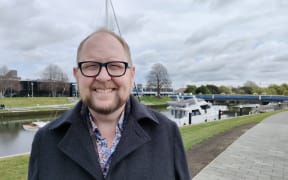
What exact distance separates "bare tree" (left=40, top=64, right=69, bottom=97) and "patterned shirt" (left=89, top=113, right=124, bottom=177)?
5520 centimetres

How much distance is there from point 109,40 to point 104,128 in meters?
0.56

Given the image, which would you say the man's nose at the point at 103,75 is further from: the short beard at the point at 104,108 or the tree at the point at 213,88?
the tree at the point at 213,88

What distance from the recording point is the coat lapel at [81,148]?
52.8 inches

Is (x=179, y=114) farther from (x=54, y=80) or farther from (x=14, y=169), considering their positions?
(x=54, y=80)

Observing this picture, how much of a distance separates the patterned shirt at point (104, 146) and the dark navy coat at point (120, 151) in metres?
0.05

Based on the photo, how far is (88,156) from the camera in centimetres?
138

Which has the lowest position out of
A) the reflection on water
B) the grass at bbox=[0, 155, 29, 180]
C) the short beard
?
the reflection on water

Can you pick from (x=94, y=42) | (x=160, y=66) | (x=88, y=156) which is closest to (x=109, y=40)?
(x=94, y=42)

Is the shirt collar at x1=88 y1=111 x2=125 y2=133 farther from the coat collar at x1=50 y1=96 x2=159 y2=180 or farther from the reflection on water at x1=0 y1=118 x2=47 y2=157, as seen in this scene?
the reflection on water at x1=0 y1=118 x2=47 y2=157

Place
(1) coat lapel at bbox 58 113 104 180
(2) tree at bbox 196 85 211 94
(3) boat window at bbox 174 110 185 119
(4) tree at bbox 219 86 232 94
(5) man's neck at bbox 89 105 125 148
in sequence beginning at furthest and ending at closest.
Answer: (4) tree at bbox 219 86 232 94
(2) tree at bbox 196 85 211 94
(3) boat window at bbox 174 110 185 119
(5) man's neck at bbox 89 105 125 148
(1) coat lapel at bbox 58 113 104 180

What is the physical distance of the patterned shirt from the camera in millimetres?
1406

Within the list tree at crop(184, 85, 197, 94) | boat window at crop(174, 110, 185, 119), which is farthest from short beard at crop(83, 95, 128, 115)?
tree at crop(184, 85, 197, 94)

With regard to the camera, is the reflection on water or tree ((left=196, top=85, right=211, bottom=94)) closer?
the reflection on water

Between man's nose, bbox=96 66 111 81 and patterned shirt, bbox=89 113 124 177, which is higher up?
man's nose, bbox=96 66 111 81
